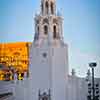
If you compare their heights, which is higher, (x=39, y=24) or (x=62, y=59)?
(x=39, y=24)

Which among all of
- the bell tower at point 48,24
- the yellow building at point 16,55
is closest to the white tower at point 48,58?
the bell tower at point 48,24

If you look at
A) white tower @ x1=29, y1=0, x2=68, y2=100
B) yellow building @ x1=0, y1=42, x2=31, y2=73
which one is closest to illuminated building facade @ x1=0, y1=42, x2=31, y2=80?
yellow building @ x1=0, y1=42, x2=31, y2=73

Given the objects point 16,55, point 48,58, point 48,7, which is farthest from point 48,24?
point 16,55

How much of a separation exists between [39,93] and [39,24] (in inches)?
53.2

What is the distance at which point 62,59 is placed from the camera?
7.23 meters

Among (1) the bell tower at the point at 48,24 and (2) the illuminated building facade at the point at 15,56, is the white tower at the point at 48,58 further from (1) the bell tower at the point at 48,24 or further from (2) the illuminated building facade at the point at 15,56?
(2) the illuminated building facade at the point at 15,56

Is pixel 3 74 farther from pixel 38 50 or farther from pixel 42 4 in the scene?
pixel 42 4

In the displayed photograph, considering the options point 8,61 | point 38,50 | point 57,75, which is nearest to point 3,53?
point 8,61

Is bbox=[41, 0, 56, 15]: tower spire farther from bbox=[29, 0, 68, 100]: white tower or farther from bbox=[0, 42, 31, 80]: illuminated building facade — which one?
bbox=[0, 42, 31, 80]: illuminated building facade

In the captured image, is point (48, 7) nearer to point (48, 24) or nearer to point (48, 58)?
point (48, 24)

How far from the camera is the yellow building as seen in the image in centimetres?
745

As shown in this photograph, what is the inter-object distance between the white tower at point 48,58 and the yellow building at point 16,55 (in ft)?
0.98

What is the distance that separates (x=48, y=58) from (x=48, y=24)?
0.68 metres

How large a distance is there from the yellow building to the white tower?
30cm
